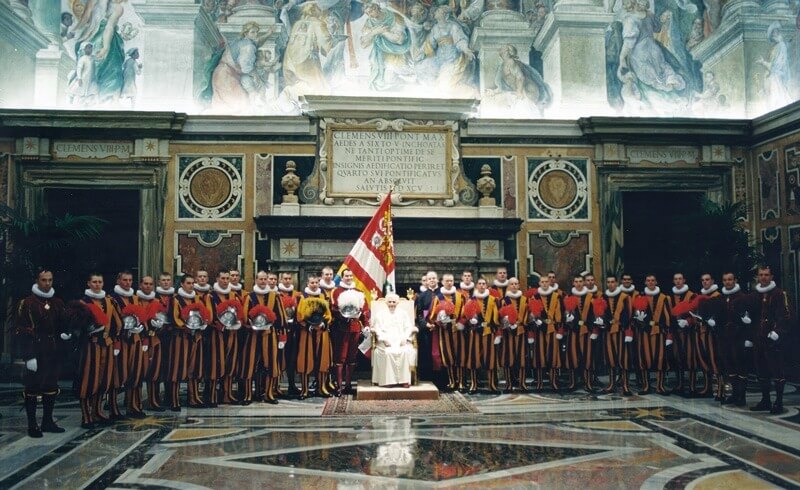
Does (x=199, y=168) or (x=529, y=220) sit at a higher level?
(x=199, y=168)

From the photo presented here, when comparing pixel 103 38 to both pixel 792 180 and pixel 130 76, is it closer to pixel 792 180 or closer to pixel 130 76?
pixel 130 76

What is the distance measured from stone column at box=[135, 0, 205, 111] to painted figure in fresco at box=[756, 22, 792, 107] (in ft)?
31.7

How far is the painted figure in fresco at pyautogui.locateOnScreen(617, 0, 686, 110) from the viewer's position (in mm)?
11312

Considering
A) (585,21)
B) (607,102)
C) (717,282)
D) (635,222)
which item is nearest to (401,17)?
(585,21)

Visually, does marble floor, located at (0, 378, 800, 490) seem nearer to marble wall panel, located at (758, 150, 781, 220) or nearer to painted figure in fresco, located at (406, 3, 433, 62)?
marble wall panel, located at (758, 150, 781, 220)

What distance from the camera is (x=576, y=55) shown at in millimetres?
11078

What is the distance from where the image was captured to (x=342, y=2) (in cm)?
1115

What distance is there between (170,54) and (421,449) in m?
8.29

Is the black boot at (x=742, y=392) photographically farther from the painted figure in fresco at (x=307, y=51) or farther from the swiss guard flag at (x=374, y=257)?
the painted figure in fresco at (x=307, y=51)

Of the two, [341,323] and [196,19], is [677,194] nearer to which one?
[341,323]

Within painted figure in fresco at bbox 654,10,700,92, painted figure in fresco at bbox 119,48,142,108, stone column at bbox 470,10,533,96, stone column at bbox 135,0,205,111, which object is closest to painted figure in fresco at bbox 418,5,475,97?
stone column at bbox 470,10,533,96

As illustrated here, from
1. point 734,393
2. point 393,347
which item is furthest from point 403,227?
point 734,393

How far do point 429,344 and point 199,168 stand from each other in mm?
4777

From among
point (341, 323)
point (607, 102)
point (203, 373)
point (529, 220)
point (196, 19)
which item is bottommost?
point (203, 373)
